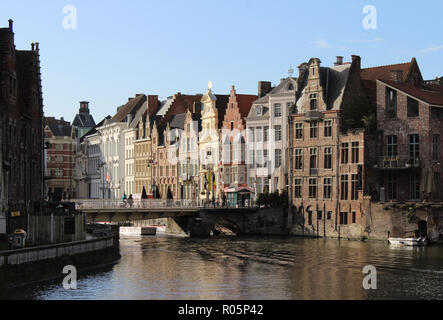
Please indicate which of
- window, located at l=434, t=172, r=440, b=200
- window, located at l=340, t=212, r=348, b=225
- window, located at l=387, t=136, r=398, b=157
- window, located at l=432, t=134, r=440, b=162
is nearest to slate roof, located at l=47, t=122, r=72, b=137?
window, located at l=340, t=212, r=348, b=225

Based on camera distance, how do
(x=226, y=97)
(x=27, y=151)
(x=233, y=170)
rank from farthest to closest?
1. (x=226, y=97)
2. (x=233, y=170)
3. (x=27, y=151)

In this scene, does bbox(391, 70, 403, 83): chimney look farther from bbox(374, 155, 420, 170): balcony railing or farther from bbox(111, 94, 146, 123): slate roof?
bbox(111, 94, 146, 123): slate roof

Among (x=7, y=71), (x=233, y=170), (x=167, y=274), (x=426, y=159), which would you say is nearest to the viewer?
(x=167, y=274)

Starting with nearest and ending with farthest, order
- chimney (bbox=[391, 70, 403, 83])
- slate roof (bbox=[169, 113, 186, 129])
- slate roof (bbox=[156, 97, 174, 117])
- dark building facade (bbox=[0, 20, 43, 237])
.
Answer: dark building facade (bbox=[0, 20, 43, 237])
chimney (bbox=[391, 70, 403, 83])
slate roof (bbox=[169, 113, 186, 129])
slate roof (bbox=[156, 97, 174, 117])

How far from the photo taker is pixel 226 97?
113 metres

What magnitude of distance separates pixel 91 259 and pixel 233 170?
48.0m

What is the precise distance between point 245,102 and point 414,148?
2918cm

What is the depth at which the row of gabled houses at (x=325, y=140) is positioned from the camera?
80.0 meters

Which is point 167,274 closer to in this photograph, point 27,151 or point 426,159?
point 27,151

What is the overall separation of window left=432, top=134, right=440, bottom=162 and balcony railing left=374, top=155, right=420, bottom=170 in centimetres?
144

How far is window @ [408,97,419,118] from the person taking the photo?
79500mm

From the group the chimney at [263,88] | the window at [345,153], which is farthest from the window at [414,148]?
the chimney at [263,88]
